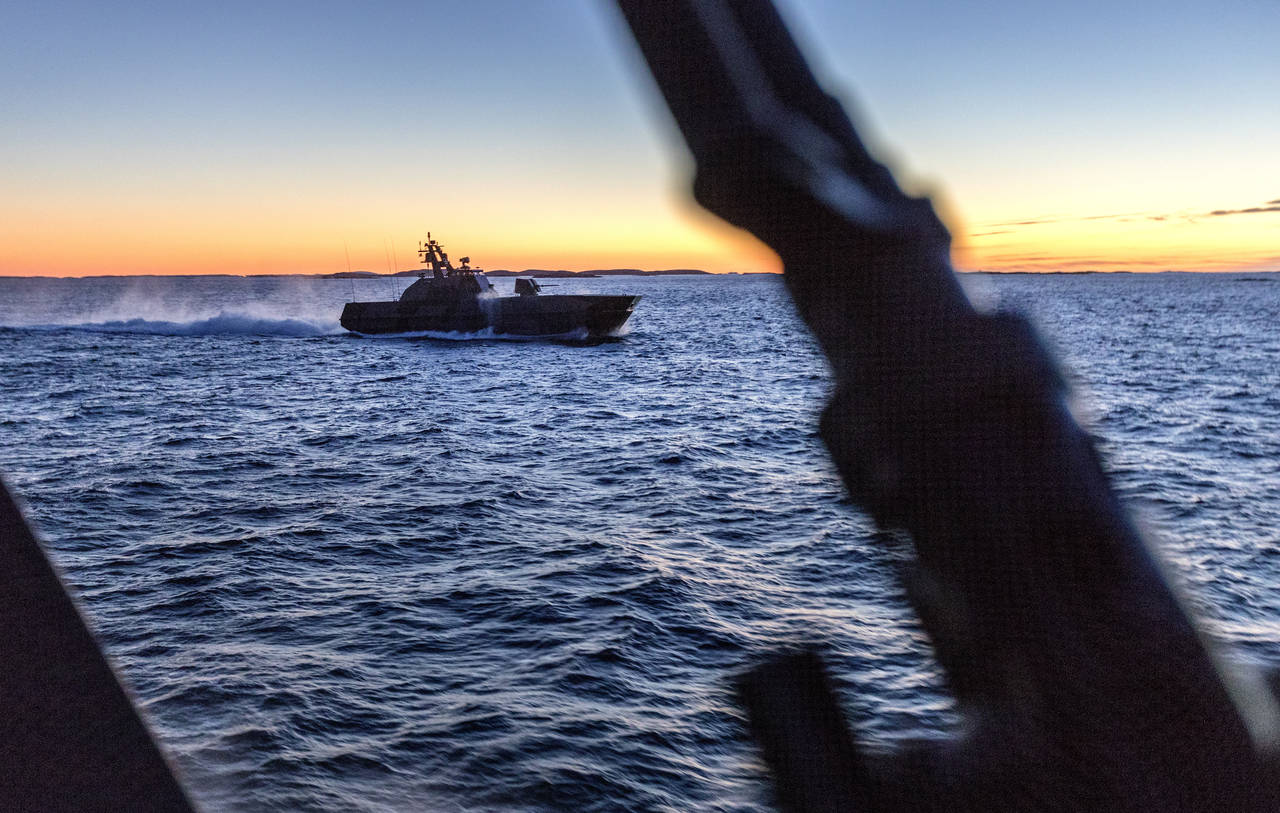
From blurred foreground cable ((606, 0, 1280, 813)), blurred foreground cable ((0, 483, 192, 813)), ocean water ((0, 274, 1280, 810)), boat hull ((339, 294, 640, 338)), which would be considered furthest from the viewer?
boat hull ((339, 294, 640, 338))

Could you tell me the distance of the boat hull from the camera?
55812 millimetres

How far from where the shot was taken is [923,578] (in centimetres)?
90

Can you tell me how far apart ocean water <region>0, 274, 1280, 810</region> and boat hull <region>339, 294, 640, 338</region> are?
23448 millimetres

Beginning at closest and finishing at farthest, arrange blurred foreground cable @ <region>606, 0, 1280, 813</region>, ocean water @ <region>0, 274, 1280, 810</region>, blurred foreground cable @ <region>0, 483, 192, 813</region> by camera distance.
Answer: blurred foreground cable @ <region>0, 483, 192, 813</region>
blurred foreground cable @ <region>606, 0, 1280, 813</region>
ocean water @ <region>0, 274, 1280, 810</region>

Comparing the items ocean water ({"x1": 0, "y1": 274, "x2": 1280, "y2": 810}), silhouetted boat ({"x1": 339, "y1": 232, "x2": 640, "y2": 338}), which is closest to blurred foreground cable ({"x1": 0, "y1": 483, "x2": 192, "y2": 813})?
ocean water ({"x1": 0, "y1": 274, "x2": 1280, "y2": 810})

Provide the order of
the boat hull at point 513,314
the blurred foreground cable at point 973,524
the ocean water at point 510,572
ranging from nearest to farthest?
the blurred foreground cable at point 973,524 < the ocean water at point 510,572 < the boat hull at point 513,314

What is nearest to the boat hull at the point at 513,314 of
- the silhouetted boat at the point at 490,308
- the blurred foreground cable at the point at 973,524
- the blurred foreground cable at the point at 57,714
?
the silhouetted boat at the point at 490,308

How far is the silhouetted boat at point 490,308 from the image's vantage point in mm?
55906

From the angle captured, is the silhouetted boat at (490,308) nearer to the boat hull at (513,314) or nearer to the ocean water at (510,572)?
the boat hull at (513,314)

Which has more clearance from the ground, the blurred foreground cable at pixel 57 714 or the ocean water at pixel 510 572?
the blurred foreground cable at pixel 57 714

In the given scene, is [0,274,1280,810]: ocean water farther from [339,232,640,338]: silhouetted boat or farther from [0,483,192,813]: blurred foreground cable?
[339,232,640,338]: silhouetted boat

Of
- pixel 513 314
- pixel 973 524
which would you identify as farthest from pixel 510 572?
pixel 513 314

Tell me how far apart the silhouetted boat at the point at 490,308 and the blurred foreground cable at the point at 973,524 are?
54770mm

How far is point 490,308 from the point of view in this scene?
193 feet
